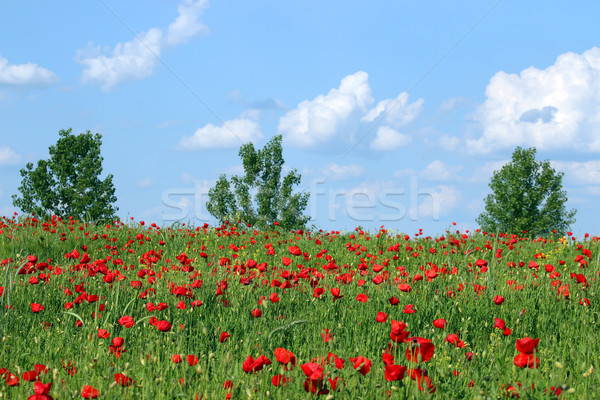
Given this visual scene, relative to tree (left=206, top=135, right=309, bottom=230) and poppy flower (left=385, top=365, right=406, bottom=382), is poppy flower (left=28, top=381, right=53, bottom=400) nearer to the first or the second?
poppy flower (left=385, top=365, right=406, bottom=382)

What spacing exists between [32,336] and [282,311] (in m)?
2.23

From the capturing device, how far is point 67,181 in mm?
32281

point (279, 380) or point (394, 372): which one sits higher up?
point (394, 372)

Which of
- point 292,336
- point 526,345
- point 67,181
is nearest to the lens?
point 526,345

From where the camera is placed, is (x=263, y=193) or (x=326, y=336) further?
(x=263, y=193)

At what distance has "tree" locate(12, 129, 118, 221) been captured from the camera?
103 feet

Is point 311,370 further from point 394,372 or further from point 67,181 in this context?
point 67,181

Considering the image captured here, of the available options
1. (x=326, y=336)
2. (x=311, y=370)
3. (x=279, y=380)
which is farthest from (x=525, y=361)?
(x=326, y=336)

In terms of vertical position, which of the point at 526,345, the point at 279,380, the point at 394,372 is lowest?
the point at 279,380

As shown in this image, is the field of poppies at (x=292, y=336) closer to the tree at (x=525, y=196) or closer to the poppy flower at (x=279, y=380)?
the poppy flower at (x=279, y=380)

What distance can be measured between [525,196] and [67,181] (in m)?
29.8

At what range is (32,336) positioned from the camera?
4.57 metres

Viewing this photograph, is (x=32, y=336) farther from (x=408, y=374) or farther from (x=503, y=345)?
(x=503, y=345)

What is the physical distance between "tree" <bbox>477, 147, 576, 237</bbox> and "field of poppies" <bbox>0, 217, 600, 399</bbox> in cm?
2988
